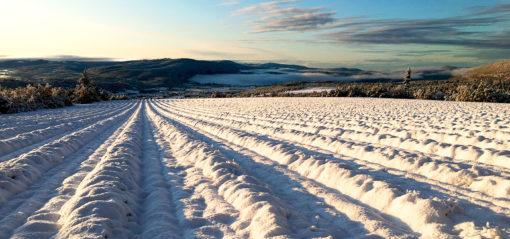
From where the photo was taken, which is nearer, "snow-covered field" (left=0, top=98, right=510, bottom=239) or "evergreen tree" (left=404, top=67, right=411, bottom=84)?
"snow-covered field" (left=0, top=98, right=510, bottom=239)

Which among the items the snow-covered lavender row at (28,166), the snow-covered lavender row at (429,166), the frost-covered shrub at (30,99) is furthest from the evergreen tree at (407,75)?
the snow-covered lavender row at (28,166)

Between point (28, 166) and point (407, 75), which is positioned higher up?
point (407, 75)

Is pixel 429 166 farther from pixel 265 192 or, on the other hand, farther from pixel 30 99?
pixel 30 99

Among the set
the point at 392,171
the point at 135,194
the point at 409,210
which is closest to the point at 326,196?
the point at 409,210

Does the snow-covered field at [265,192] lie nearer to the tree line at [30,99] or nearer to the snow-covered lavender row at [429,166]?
the snow-covered lavender row at [429,166]

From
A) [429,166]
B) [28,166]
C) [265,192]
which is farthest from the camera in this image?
[28,166]

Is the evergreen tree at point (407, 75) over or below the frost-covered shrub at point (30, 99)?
over

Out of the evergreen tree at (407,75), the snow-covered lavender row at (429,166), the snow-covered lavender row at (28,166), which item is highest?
the evergreen tree at (407,75)

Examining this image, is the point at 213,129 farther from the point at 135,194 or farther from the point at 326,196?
the point at 326,196

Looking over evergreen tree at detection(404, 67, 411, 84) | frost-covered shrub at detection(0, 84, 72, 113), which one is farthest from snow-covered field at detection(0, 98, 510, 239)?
evergreen tree at detection(404, 67, 411, 84)

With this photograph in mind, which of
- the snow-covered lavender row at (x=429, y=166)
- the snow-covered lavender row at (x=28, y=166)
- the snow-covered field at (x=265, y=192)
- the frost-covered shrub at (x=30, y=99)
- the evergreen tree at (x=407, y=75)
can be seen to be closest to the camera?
the snow-covered field at (x=265, y=192)

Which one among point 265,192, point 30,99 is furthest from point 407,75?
point 265,192

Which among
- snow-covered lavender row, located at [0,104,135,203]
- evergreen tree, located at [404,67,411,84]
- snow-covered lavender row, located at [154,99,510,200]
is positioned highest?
evergreen tree, located at [404,67,411,84]

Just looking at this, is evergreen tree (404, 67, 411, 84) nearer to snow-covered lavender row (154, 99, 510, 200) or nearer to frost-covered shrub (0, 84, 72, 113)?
frost-covered shrub (0, 84, 72, 113)
